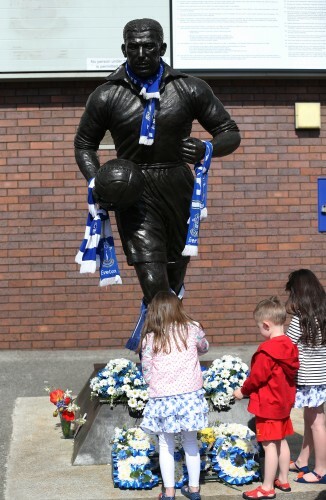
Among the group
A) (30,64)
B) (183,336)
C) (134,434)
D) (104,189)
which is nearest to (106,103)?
(104,189)

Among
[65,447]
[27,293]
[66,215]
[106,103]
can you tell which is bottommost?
[65,447]

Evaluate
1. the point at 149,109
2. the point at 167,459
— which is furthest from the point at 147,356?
the point at 149,109

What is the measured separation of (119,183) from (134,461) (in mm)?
1612

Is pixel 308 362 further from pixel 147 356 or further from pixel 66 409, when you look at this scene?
pixel 66 409

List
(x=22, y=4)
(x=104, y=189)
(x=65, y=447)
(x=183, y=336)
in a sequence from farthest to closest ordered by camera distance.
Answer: (x=22, y=4) → (x=65, y=447) → (x=104, y=189) → (x=183, y=336)

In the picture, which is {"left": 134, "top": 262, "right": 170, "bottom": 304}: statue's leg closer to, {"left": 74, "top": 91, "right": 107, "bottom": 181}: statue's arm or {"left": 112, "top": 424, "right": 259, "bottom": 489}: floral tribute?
{"left": 74, "top": 91, "right": 107, "bottom": 181}: statue's arm

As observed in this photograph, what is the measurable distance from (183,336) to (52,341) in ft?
15.5

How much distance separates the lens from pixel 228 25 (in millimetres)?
9148

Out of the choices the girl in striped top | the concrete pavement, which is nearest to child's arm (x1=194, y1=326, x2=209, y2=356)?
the girl in striped top

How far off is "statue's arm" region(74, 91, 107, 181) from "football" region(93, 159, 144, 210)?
329mm

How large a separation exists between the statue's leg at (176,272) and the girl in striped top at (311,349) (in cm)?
86

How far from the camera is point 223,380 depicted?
19.5 ft

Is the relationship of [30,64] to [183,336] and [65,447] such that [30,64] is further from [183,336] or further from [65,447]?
[183,336]

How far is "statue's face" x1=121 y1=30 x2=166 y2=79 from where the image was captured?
17.9ft
